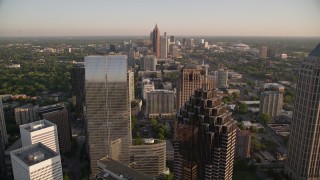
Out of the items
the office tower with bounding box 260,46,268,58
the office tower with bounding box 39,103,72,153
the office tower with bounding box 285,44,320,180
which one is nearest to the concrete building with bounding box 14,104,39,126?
the office tower with bounding box 39,103,72,153

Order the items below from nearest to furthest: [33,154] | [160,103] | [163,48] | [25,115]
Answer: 1. [33,154]
2. [25,115]
3. [160,103]
4. [163,48]

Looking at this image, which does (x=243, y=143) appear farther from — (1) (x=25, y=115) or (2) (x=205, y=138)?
(1) (x=25, y=115)

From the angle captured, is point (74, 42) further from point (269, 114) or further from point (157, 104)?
point (269, 114)

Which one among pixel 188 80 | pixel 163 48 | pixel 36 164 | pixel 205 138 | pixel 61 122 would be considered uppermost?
pixel 163 48

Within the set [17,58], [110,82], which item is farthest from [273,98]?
[17,58]

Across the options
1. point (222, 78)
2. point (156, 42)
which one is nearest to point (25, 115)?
point (222, 78)

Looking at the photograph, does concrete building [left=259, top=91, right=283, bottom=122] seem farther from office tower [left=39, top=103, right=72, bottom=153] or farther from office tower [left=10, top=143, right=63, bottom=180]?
office tower [left=10, top=143, right=63, bottom=180]
